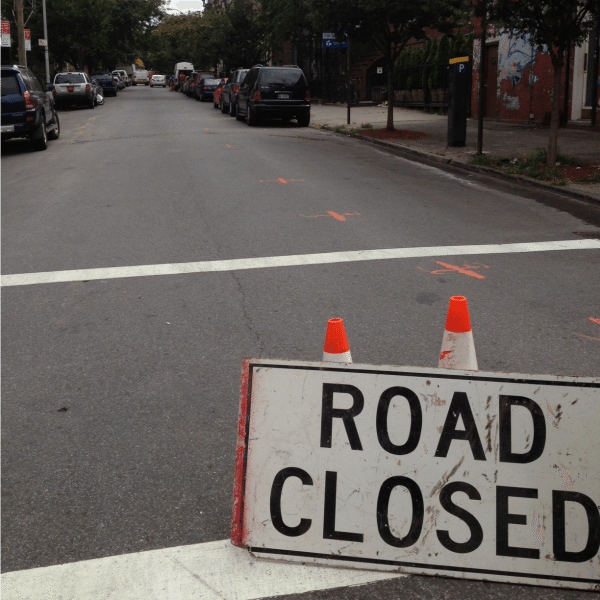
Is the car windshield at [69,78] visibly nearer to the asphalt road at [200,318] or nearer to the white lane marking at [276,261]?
the asphalt road at [200,318]

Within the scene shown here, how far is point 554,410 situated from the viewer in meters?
2.61

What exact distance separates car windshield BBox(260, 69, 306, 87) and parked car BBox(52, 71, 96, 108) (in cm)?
1525

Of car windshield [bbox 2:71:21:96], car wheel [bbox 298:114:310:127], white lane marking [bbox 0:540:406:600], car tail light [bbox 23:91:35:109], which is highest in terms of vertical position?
car windshield [bbox 2:71:21:96]

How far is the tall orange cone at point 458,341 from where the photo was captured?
3.29 m

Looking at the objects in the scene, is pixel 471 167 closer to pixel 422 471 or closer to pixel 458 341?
pixel 458 341

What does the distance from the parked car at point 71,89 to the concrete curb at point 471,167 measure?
64.7 feet

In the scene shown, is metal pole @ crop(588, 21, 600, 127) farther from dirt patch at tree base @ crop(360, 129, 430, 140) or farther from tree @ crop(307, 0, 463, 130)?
dirt patch at tree base @ crop(360, 129, 430, 140)

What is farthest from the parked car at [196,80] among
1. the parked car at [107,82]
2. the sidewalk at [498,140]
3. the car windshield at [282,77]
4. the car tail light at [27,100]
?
the car tail light at [27,100]

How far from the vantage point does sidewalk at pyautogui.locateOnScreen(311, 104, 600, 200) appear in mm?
15297

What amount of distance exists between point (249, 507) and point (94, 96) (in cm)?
3944

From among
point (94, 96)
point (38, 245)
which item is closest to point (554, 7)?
point (38, 245)

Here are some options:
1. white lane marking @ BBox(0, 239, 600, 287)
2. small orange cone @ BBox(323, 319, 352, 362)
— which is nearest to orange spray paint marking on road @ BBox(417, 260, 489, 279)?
white lane marking @ BBox(0, 239, 600, 287)

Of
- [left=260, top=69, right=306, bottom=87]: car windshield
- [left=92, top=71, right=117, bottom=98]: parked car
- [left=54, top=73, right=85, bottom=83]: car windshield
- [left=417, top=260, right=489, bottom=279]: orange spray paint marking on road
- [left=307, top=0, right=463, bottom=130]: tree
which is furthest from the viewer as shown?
[left=92, top=71, right=117, bottom=98]: parked car

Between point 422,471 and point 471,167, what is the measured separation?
12.5 metres
